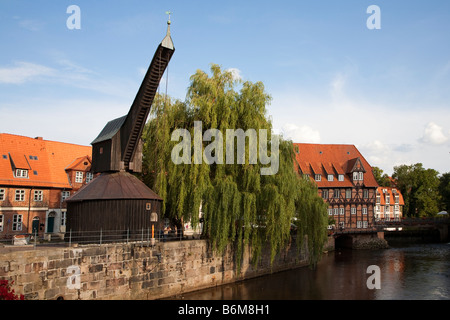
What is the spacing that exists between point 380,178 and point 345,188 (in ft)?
105

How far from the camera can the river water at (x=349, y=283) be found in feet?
65.2

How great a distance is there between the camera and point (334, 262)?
32531 mm

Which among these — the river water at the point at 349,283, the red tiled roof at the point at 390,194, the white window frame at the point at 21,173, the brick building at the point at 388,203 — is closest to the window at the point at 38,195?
the white window frame at the point at 21,173

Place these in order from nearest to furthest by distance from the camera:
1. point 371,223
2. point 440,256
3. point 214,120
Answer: point 214,120 < point 440,256 < point 371,223

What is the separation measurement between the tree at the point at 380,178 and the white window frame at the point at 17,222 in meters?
62.2

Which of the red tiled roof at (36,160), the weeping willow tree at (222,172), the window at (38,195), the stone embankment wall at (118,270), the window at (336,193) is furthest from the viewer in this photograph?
the window at (336,193)

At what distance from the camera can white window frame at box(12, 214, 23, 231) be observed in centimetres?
2614

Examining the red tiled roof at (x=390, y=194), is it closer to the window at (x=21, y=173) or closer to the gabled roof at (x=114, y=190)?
the gabled roof at (x=114, y=190)

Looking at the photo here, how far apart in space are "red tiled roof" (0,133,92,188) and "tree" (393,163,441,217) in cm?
5900

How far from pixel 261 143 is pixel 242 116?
1975 mm

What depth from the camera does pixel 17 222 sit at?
2636 cm

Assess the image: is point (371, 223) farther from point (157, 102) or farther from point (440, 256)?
point (157, 102)
